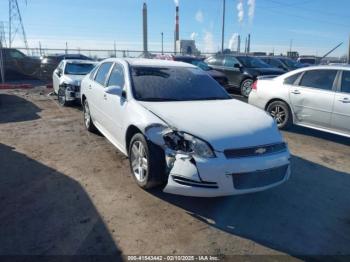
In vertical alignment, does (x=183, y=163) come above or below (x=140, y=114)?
below

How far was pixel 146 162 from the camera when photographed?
396 centimetres

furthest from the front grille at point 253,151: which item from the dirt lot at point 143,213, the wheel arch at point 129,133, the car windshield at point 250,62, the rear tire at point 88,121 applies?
A: the car windshield at point 250,62

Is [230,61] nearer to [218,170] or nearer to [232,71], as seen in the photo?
[232,71]

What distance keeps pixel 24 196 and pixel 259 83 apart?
6.06 meters

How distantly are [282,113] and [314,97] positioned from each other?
3.02 ft

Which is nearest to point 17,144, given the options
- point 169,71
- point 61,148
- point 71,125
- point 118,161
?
point 61,148

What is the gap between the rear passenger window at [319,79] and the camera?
671 centimetres

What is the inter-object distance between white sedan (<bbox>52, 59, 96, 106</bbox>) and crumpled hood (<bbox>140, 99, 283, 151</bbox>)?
6.13 meters

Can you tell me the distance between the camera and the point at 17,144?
6195 mm

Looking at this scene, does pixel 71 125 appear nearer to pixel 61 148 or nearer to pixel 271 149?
pixel 61 148

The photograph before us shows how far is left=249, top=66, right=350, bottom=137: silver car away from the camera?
21.1 feet

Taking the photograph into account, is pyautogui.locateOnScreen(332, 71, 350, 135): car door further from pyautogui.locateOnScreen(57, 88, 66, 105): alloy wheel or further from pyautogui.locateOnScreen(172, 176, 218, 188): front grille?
pyautogui.locateOnScreen(57, 88, 66, 105): alloy wheel

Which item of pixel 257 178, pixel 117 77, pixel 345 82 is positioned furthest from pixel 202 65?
pixel 257 178

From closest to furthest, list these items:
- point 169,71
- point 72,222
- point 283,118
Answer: point 72,222
point 169,71
point 283,118
